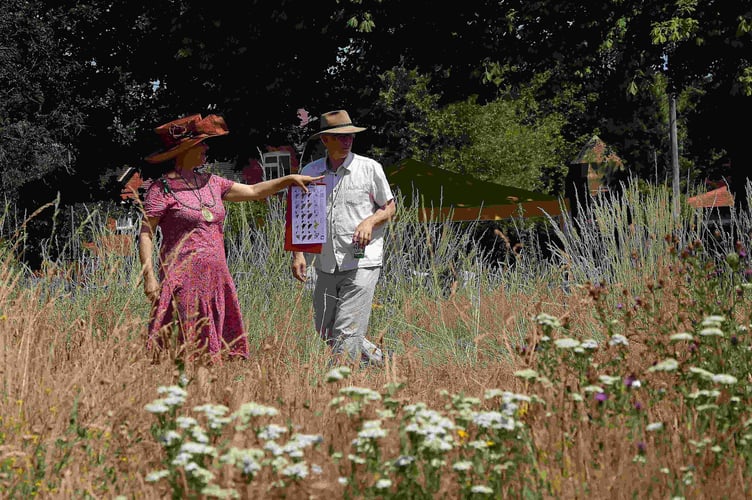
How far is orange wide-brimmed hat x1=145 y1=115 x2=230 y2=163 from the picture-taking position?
495 cm

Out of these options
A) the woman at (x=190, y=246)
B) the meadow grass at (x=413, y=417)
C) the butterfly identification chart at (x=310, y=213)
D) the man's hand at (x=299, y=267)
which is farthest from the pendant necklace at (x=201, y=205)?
the man's hand at (x=299, y=267)

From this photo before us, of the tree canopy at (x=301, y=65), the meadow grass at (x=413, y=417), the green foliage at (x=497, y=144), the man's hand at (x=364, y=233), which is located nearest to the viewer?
the meadow grass at (x=413, y=417)

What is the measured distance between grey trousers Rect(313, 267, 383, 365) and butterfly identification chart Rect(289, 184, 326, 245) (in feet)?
0.85

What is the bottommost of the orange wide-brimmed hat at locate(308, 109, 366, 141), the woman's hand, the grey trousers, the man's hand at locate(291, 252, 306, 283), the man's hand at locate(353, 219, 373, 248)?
the grey trousers

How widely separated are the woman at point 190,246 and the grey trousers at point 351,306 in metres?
0.62

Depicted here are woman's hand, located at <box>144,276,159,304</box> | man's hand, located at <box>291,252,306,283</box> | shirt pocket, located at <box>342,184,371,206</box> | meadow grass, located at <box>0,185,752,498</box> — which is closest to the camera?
meadow grass, located at <box>0,185,752,498</box>

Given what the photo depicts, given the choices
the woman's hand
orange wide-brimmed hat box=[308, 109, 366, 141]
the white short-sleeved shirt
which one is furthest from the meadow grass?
orange wide-brimmed hat box=[308, 109, 366, 141]

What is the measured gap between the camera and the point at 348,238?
17.8 feet

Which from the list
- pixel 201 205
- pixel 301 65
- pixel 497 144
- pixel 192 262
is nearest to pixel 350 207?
pixel 201 205

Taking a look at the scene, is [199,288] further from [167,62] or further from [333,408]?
[167,62]

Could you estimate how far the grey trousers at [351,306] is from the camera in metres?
5.42

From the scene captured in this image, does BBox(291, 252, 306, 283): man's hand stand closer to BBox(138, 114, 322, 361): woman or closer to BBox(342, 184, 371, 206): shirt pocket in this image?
BBox(342, 184, 371, 206): shirt pocket

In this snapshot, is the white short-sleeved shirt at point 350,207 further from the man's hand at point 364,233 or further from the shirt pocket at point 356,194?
the man's hand at point 364,233

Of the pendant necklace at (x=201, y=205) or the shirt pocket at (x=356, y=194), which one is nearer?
the pendant necklace at (x=201, y=205)
